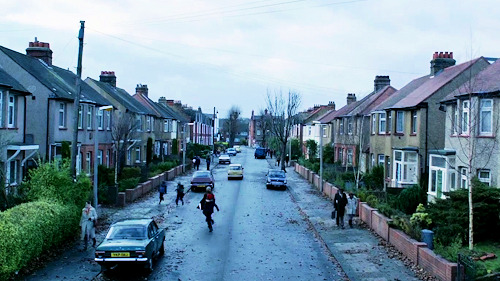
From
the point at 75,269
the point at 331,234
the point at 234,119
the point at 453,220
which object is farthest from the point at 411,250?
the point at 234,119

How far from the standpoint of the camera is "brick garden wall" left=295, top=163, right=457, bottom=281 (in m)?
12.9

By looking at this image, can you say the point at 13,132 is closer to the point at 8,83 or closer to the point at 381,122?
the point at 8,83

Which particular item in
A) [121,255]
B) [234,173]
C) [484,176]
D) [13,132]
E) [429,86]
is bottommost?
[121,255]

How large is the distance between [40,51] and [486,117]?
27353 millimetres

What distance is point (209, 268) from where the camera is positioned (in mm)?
15203

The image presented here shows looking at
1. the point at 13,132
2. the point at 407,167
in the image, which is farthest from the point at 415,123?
the point at 13,132

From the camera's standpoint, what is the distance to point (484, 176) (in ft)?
68.8

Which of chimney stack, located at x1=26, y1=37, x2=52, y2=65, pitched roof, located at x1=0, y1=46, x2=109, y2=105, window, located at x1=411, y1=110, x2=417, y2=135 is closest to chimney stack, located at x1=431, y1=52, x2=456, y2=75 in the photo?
window, located at x1=411, y1=110, x2=417, y2=135

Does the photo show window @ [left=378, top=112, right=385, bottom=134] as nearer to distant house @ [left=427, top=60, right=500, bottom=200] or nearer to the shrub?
distant house @ [left=427, top=60, right=500, bottom=200]

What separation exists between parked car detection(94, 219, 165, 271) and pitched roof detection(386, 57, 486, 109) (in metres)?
18.8

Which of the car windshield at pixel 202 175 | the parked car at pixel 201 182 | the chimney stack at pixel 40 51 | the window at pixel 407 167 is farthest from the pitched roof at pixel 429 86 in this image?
the chimney stack at pixel 40 51

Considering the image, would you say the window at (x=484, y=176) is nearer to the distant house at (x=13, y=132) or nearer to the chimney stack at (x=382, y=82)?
the distant house at (x=13, y=132)

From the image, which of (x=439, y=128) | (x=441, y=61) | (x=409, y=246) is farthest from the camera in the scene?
(x=441, y=61)

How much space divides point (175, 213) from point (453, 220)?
1397 cm
